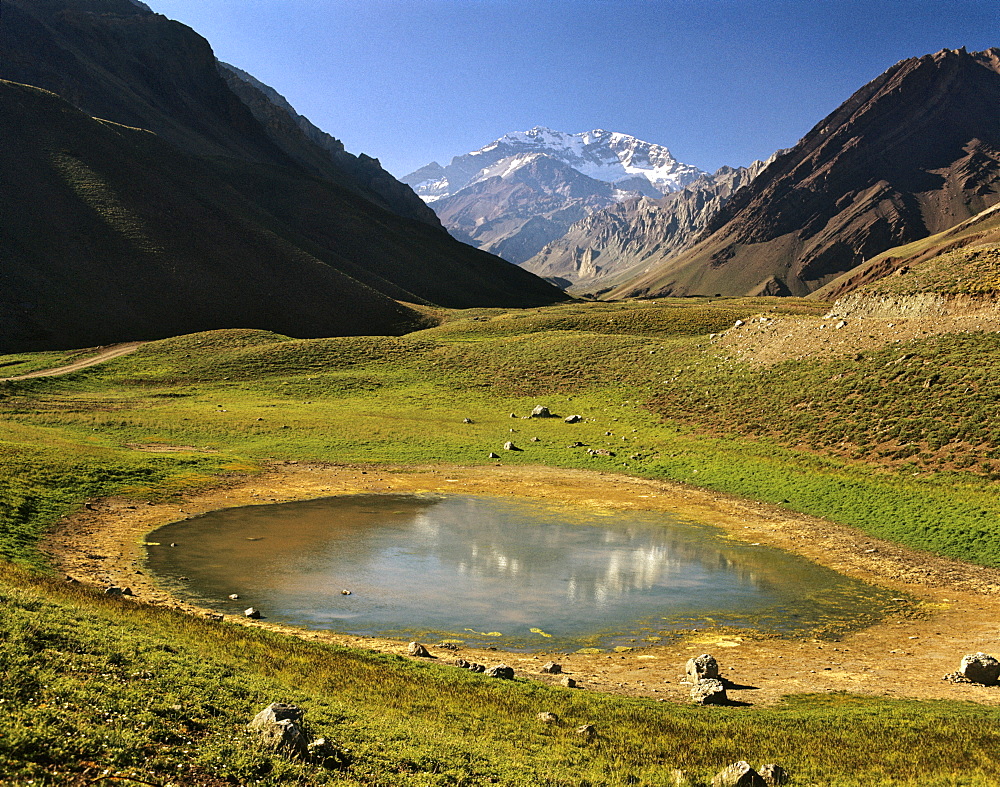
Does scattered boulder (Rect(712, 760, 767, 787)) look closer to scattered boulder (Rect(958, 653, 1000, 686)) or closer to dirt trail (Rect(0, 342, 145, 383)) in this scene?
scattered boulder (Rect(958, 653, 1000, 686))

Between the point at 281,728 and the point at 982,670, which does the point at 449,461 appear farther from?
the point at 281,728

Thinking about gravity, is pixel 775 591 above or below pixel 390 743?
below

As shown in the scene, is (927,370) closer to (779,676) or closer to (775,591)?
(775,591)

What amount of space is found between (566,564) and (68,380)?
68.1m

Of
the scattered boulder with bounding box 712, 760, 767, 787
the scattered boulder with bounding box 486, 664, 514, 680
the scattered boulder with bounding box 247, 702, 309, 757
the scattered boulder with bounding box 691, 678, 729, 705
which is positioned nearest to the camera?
the scattered boulder with bounding box 247, 702, 309, 757

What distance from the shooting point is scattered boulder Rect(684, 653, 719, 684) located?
16.7m

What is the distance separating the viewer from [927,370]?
4531 cm

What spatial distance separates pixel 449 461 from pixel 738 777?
124 ft

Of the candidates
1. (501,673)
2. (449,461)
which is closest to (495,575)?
(501,673)

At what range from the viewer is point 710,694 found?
15.4 m

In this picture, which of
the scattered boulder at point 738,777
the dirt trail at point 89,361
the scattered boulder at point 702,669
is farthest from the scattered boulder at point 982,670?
the dirt trail at point 89,361

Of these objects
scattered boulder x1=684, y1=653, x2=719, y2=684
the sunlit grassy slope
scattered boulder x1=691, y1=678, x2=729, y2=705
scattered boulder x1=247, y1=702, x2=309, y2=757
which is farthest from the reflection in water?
scattered boulder x1=247, y1=702, x2=309, y2=757

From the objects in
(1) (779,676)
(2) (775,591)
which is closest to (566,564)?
(2) (775,591)

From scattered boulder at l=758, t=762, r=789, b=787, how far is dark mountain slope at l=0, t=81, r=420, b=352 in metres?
116
